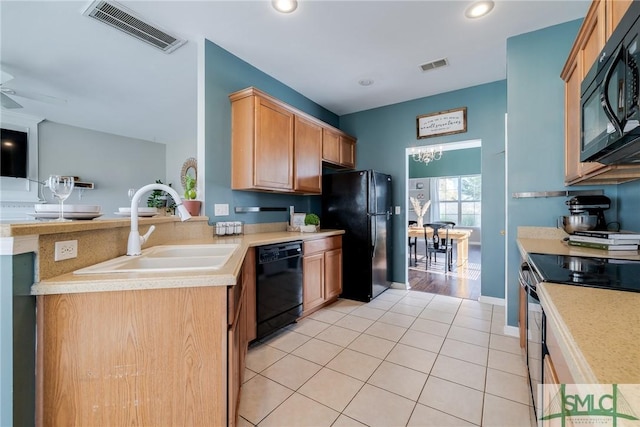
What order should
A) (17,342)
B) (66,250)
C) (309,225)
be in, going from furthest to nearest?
1. (309,225)
2. (66,250)
3. (17,342)

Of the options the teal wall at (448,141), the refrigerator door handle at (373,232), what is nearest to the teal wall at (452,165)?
the teal wall at (448,141)

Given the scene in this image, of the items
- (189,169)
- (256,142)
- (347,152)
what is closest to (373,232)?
(347,152)

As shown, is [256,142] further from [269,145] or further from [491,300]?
[491,300]

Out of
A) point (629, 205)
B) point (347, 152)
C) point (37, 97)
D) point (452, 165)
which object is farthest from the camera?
point (452, 165)

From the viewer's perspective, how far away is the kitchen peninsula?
3.10 feet

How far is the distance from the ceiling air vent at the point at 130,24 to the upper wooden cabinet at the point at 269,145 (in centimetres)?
76

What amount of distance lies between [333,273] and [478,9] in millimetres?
2831

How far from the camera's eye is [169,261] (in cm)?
160

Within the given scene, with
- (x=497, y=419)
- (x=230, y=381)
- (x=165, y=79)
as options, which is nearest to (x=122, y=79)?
(x=165, y=79)

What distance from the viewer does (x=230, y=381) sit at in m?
1.06

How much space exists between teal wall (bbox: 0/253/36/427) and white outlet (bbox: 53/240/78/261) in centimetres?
10

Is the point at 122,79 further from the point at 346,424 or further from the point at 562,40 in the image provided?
the point at 562,40

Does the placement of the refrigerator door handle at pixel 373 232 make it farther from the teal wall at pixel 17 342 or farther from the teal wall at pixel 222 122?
the teal wall at pixel 17 342

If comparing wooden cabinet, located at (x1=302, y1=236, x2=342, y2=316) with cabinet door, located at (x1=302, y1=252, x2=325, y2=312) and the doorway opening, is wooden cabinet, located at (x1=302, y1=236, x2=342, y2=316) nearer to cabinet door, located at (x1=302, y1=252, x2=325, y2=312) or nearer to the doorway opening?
cabinet door, located at (x1=302, y1=252, x2=325, y2=312)
